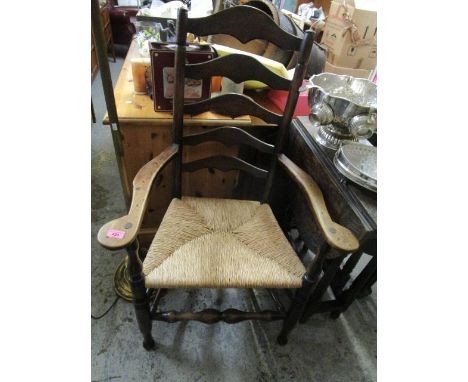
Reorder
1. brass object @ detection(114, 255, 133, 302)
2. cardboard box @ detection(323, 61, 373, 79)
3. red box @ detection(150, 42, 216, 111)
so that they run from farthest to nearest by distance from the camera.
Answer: cardboard box @ detection(323, 61, 373, 79) → brass object @ detection(114, 255, 133, 302) → red box @ detection(150, 42, 216, 111)

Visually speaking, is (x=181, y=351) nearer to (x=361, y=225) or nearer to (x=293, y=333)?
(x=293, y=333)

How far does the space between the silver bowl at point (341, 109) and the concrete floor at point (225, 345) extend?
33.2 inches

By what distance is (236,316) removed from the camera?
3.37 feet

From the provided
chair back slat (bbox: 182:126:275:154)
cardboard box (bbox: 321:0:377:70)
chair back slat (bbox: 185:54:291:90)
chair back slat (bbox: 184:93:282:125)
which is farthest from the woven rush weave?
cardboard box (bbox: 321:0:377:70)

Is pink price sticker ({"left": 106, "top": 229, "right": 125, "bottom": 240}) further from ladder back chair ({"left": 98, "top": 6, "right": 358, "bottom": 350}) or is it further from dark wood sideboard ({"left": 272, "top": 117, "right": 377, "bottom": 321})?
dark wood sideboard ({"left": 272, "top": 117, "right": 377, "bottom": 321})

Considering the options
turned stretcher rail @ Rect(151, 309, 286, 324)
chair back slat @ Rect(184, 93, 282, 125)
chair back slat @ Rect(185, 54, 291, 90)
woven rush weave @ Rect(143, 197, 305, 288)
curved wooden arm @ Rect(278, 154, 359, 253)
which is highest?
chair back slat @ Rect(185, 54, 291, 90)

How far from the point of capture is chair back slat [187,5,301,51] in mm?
824

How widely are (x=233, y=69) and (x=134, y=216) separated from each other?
1.86 ft

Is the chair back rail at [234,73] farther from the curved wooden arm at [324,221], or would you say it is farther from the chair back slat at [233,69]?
the curved wooden arm at [324,221]

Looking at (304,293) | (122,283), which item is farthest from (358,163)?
(122,283)

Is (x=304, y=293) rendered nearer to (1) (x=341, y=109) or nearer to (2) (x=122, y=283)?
(1) (x=341, y=109)

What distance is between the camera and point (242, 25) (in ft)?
2.79

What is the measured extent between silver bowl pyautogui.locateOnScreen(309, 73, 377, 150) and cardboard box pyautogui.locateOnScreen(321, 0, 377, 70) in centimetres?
155
